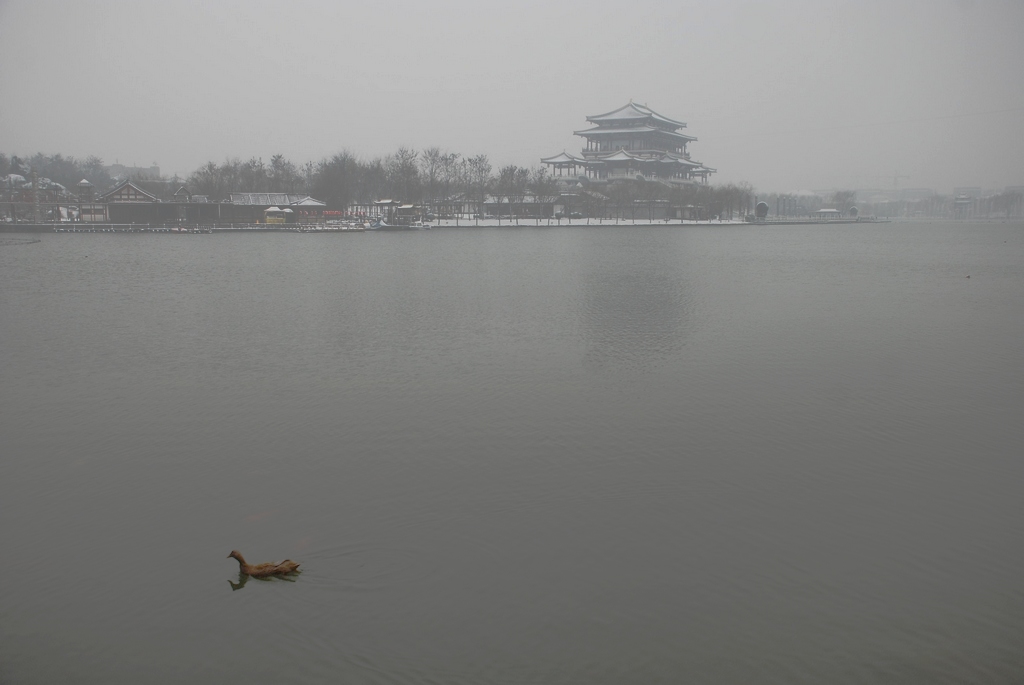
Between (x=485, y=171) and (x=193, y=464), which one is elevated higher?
(x=485, y=171)

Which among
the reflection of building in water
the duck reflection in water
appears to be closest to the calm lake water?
the duck reflection in water

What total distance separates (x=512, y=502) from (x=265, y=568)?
2169mm

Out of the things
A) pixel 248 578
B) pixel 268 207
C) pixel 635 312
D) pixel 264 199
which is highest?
pixel 264 199

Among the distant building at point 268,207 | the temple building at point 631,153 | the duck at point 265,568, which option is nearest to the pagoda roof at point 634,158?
the temple building at point 631,153

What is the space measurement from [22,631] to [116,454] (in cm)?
318

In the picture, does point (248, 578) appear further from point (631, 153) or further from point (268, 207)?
point (631, 153)

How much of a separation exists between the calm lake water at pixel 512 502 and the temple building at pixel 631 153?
215 feet

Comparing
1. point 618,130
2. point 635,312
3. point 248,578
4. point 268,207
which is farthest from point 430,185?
point 248,578

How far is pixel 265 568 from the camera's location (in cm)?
554

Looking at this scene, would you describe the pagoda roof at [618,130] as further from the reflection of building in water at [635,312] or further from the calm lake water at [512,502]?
the calm lake water at [512,502]

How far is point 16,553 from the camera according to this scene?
234 inches

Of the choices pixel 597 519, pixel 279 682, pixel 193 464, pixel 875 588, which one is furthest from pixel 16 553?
pixel 875 588

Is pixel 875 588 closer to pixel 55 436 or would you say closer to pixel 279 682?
pixel 279 682

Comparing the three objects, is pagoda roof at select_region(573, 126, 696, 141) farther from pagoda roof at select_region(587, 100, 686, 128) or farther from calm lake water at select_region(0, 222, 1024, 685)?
calm lake water at select_region(0, 222, 1024, 685)
